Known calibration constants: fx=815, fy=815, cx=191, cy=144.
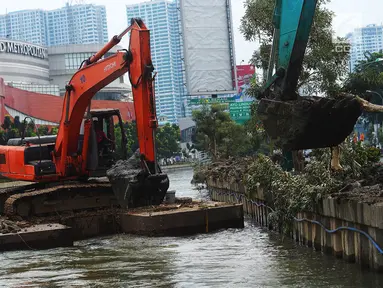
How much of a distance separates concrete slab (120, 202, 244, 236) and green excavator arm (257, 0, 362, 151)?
6.31m

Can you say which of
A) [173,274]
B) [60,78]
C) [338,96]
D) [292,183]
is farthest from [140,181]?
[60,78]

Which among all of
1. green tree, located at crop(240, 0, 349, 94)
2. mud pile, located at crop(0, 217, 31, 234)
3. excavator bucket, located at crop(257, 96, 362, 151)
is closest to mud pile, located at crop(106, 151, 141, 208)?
mud pile, located at crop(0, 217, 31, 234)

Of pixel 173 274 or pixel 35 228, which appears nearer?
pixel 173 274

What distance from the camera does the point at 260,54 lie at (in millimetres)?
33531

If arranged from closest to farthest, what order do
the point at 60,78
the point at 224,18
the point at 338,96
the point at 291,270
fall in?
the point at 338,96 < the point at 291,270 < the point at 224,18 < the point at 60,78

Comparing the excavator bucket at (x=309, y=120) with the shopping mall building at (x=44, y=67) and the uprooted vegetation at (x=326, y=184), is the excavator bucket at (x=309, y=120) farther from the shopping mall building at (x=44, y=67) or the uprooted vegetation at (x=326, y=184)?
the shopping mall building at (x=44, y=67)

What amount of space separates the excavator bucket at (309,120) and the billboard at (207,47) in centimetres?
6868

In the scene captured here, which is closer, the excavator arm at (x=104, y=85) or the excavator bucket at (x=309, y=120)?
the excavator bucket at (x=309, y=120)

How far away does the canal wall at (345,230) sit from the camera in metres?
12.9

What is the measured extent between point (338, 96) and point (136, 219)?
324 inches

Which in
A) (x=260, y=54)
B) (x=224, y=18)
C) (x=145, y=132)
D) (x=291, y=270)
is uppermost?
(x=224, y=18)

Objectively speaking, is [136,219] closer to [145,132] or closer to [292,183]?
[145,132]

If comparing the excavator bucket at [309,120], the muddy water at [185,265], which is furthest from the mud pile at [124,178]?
the excavator bucket at [309,120]

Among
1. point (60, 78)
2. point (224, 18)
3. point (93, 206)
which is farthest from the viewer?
point (60, 78)
